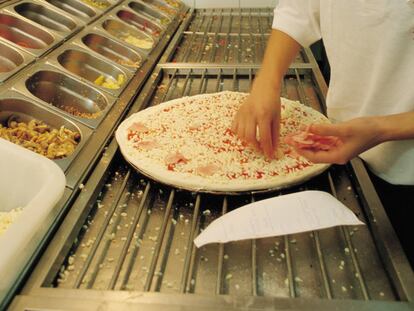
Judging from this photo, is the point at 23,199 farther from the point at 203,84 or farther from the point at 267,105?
the point at 203,84

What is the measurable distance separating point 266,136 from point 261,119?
0.06 metres

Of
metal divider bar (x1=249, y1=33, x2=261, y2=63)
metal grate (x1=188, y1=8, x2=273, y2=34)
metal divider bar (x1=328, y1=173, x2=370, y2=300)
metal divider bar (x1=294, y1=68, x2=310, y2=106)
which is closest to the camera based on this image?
metal divider bar (x1=328, y1=173, x2=370, y2=300)

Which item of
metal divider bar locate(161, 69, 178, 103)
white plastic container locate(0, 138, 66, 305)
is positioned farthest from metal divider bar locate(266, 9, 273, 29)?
white plastic container locate(0, 138, 66, 305)

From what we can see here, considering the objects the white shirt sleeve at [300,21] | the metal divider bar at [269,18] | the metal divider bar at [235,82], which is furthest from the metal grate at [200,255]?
the metal divider bar at [269,18]

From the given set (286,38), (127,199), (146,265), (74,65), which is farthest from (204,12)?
(146,265)

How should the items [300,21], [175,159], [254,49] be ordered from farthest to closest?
[254,49] → [300,21] → [175,159]

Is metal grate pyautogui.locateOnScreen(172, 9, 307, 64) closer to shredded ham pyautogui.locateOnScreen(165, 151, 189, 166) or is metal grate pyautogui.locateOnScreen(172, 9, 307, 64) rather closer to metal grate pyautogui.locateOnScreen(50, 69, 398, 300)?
shredded ham pyautogui.locateOnScreen(165, 151, 189, 166)

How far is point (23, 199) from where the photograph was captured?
1.19m

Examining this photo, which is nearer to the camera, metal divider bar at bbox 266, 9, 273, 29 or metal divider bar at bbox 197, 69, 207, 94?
metal divider bar at bbox 197, 69, 207, 94

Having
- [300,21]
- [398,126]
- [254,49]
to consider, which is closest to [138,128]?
[300,21]

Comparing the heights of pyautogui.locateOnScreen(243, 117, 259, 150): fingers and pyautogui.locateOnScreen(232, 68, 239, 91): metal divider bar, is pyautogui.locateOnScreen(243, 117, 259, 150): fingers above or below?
above

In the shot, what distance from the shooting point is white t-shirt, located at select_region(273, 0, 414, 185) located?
1.25 m

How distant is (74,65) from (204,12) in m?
1.48

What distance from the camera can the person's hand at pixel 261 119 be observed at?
1.44 meters
